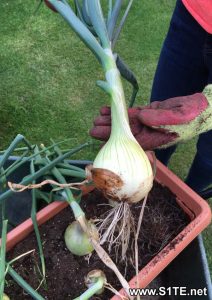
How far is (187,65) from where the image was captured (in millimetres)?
1098

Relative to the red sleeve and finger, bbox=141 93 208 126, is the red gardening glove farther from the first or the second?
the red sleeve

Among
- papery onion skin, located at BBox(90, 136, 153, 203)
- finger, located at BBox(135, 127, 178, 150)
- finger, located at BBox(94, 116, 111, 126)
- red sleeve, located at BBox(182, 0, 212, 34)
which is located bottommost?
finger, located at BBox(135, 127, 178, 150)

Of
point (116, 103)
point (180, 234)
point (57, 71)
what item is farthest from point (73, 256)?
point (57, 71)

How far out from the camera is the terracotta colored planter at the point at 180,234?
0.83 metres

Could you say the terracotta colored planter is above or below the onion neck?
below

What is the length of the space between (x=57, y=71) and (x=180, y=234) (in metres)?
1.28

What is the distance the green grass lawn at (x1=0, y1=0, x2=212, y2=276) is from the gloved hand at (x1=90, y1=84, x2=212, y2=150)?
74 cm

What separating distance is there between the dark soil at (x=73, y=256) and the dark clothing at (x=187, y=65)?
27 cm

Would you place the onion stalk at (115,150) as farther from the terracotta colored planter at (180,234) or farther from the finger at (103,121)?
the terracotta colored planter at (180,234)

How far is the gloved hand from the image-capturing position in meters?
0.78

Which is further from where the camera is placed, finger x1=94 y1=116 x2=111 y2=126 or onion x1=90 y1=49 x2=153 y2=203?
finger x1=94 y1=116 x2=111 y2=126

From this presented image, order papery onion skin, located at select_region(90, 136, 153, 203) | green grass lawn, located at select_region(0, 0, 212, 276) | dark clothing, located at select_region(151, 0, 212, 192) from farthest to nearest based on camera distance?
green grass lawn, located at select_region(0, 0, 212, 276) → dark clothing, located at select_region(151, 0, 212, 192) → papery onion skin, located at select_region(90, 136, 153, 203)

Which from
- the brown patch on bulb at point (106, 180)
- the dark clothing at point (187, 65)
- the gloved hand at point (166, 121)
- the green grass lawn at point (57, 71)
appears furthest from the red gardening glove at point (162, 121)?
→ the green grass lawn at point (57, 71)

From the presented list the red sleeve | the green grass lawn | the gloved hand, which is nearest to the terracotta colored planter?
the gloved hand
